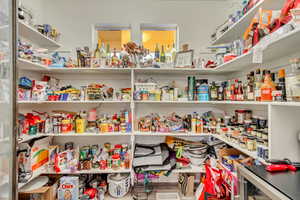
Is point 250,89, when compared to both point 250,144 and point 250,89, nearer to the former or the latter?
point 250,89

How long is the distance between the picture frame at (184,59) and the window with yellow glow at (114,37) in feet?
2.69

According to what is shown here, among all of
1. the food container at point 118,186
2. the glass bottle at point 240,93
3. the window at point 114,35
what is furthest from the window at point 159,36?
the food container at point 118,186

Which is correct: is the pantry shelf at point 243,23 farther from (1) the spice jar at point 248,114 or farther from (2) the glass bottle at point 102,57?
(2) the glass bottle at point 102,57

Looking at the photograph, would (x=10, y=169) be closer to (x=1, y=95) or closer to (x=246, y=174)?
(x=1, y=95)

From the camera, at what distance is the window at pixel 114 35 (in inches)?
84.3

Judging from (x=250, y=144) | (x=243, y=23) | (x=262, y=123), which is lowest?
(x=250, y=144)

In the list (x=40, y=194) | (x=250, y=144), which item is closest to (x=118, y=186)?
(x=40, y=194)

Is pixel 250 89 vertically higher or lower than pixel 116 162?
higher

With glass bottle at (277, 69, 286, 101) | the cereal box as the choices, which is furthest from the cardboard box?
glass bottle at (277, 69, 286, 101)

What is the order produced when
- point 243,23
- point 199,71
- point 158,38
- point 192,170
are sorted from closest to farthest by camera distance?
point 243,23
point 192,170
point 199,71
point 158,38

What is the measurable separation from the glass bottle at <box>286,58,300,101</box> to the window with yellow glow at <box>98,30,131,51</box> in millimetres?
1869

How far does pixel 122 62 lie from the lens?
1.78 metres

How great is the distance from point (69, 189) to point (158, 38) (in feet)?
7.29

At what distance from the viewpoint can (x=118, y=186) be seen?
5.84 ft
